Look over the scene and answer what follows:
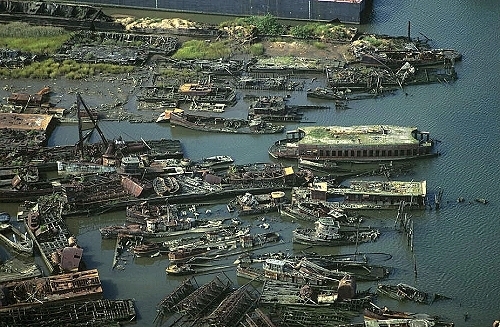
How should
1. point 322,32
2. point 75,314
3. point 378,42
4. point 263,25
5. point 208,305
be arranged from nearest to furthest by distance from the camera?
1. point 75,314
2. point 208,305
3. point 378,42
4. point 322,32
5. point 263,25

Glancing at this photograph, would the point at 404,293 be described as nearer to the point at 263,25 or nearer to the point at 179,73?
the point at 179,73

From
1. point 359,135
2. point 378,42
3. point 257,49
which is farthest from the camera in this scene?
point 378,42

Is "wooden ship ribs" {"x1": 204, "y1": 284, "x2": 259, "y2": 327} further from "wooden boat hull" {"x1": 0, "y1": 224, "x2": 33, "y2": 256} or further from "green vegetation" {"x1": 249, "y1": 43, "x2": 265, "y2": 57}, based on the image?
"green vegetation" {"x1": 249, "y1": 43, "x2": 265, "y2": 57}

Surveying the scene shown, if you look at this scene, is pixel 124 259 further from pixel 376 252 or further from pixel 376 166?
pixel 376 166

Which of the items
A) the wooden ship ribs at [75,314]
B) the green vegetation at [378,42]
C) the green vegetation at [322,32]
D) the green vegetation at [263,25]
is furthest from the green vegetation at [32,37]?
the wooden ship ribs at [75,314]

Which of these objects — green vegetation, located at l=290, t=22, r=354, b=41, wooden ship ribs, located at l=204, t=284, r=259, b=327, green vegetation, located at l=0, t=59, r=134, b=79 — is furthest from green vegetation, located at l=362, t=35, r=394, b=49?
wooden ship ribs, located at l=204, t=284, r=259, b=327

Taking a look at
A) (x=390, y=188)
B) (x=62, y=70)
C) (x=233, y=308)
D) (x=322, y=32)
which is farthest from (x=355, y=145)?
(x=62, y=70)
